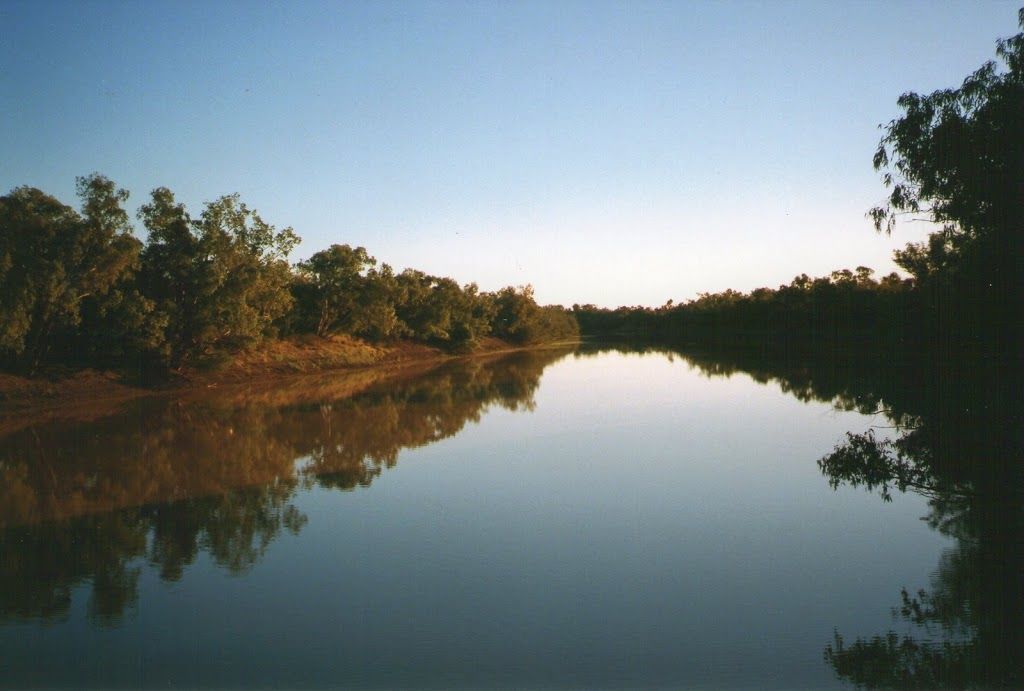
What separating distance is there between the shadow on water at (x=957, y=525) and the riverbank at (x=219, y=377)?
886 inches

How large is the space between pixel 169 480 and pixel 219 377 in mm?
22442

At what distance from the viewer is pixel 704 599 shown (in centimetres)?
690

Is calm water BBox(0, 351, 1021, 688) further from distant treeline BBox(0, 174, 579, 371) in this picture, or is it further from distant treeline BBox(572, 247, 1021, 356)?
distant treeline BBox(0, 174, 579, 371)

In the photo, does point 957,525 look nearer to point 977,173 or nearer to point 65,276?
point 977,173

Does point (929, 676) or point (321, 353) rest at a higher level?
point (321, 353)

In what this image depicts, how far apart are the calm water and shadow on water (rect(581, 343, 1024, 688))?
0.18 feet

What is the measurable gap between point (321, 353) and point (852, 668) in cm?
4328

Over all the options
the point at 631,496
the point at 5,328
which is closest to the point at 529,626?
the point at 631,496

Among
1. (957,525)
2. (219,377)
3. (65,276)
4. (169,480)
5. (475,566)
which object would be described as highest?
(65,276)

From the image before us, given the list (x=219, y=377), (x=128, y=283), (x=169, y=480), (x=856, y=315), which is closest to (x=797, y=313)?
(x=856, y=315)

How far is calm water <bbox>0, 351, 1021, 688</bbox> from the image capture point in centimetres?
566

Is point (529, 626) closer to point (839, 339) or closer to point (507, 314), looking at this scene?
point (839, 339)

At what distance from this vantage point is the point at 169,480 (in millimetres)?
12672

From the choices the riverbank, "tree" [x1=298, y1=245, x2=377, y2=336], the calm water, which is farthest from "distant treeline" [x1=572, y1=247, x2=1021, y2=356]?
"tree" [x1=298, y1=245, x2=377, y2=336]
